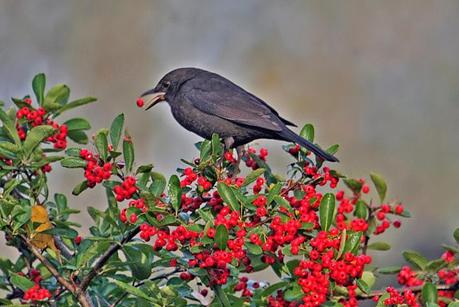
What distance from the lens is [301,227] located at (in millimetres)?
2959

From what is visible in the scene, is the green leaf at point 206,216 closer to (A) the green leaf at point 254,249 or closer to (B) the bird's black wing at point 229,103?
(A) the green leaf at point 254,249

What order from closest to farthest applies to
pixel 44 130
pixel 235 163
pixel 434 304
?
1. pixel 434 304
2. pixel 44 130
3. pixel 235 163

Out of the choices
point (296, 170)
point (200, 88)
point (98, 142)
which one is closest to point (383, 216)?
point (296, 170)

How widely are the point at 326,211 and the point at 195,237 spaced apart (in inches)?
19.3

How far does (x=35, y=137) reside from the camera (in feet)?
10.7

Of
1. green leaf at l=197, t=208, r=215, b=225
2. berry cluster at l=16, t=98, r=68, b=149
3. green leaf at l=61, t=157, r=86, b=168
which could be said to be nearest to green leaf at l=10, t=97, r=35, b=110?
berry cluster at l=16, t=98, r=68, b=149

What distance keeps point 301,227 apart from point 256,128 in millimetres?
1998

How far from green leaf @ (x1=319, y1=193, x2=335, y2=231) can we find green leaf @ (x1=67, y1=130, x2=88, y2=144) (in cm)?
137

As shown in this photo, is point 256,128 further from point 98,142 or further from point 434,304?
point 434,304

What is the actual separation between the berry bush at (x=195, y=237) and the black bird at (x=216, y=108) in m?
1.35

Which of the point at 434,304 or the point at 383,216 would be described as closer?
the point at 434,304

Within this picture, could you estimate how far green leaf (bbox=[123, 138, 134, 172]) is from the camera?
10.2 feet

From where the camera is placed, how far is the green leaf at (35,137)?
3.23 metres

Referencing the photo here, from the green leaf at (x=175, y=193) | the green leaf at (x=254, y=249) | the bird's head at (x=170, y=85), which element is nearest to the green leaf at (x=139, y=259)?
the green leaf at (x=175, y=193)
